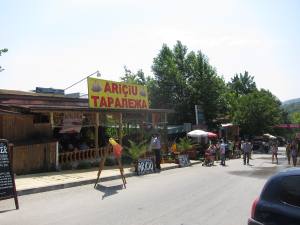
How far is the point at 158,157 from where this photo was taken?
2162cm

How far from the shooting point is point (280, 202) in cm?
517

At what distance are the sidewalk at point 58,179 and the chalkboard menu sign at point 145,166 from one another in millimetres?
413

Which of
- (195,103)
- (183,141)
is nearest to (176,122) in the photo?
(195,103)

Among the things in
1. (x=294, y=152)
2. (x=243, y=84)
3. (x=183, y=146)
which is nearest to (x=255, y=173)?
(x=294, y=152)

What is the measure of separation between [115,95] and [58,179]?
9596 millimetres

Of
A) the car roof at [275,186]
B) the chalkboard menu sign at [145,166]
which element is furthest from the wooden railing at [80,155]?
the car roof at [275,186]

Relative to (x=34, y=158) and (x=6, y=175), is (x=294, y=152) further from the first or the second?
(x=6, y=175)

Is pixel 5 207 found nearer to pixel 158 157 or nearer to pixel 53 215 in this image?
pixel 53 215

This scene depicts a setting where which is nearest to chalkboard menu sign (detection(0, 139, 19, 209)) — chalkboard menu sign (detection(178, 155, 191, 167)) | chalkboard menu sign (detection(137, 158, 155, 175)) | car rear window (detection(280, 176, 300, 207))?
car rear window (detection(280, 176, 300, 207))

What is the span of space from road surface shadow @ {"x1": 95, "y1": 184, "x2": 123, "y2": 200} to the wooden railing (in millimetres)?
4603

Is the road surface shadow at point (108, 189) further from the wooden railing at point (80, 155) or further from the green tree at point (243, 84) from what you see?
the green tree at point (243, 84)

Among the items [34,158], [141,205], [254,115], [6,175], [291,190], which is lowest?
[141,205]

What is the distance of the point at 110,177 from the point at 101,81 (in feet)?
26.4

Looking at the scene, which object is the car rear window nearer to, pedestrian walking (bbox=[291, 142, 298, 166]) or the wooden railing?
the wooden railing
